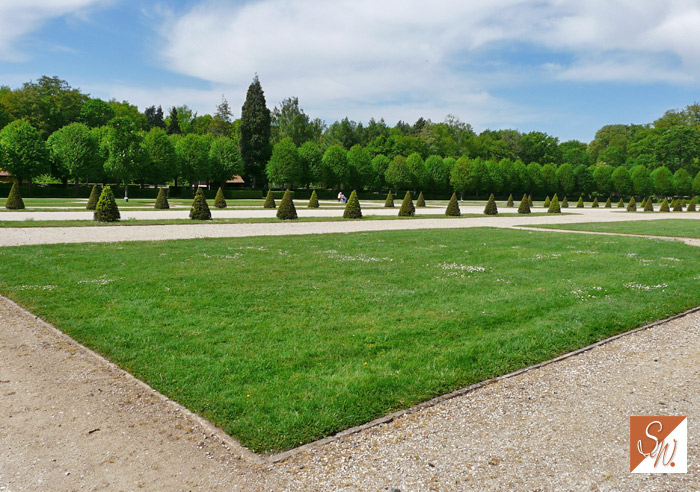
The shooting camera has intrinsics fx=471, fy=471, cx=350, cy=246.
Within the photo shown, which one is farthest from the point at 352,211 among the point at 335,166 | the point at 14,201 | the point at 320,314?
the point at 335,166

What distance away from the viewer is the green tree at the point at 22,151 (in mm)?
46062

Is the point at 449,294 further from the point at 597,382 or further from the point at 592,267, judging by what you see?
the point at 592,267

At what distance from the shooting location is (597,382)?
5.29m

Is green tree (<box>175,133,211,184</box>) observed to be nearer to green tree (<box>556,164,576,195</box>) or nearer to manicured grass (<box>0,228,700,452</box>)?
manicured grass (<box>0,228,700,452</box>)

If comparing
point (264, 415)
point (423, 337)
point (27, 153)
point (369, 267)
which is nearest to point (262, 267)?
point (369, 267)

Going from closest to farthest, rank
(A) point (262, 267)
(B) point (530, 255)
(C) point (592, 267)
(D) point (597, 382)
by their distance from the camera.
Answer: (D) point (597, 382) < (A) point (262, 267) < (C) point (592, 267) < (B) point (530, 255)

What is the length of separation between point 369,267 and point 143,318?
5922 millimetres

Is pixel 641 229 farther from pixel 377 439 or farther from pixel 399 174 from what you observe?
pixel 399 174

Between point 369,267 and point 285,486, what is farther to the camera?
point 369,267

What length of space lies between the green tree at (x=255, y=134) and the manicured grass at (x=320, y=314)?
5805 centimetres

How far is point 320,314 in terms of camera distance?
25.0 feet

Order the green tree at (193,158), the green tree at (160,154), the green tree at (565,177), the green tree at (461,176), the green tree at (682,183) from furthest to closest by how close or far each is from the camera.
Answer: the green tree at (682,183) → the green tree at (565,177) → the green tree at (461,176) → the green tree at (193,158) → the green tree at (160,154)

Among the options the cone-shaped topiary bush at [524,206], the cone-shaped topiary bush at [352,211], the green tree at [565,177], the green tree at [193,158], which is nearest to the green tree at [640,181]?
the green tree at [565,177]

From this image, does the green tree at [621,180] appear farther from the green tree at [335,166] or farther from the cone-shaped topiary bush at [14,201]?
the cone-shaped topiary bush at [14,201]
